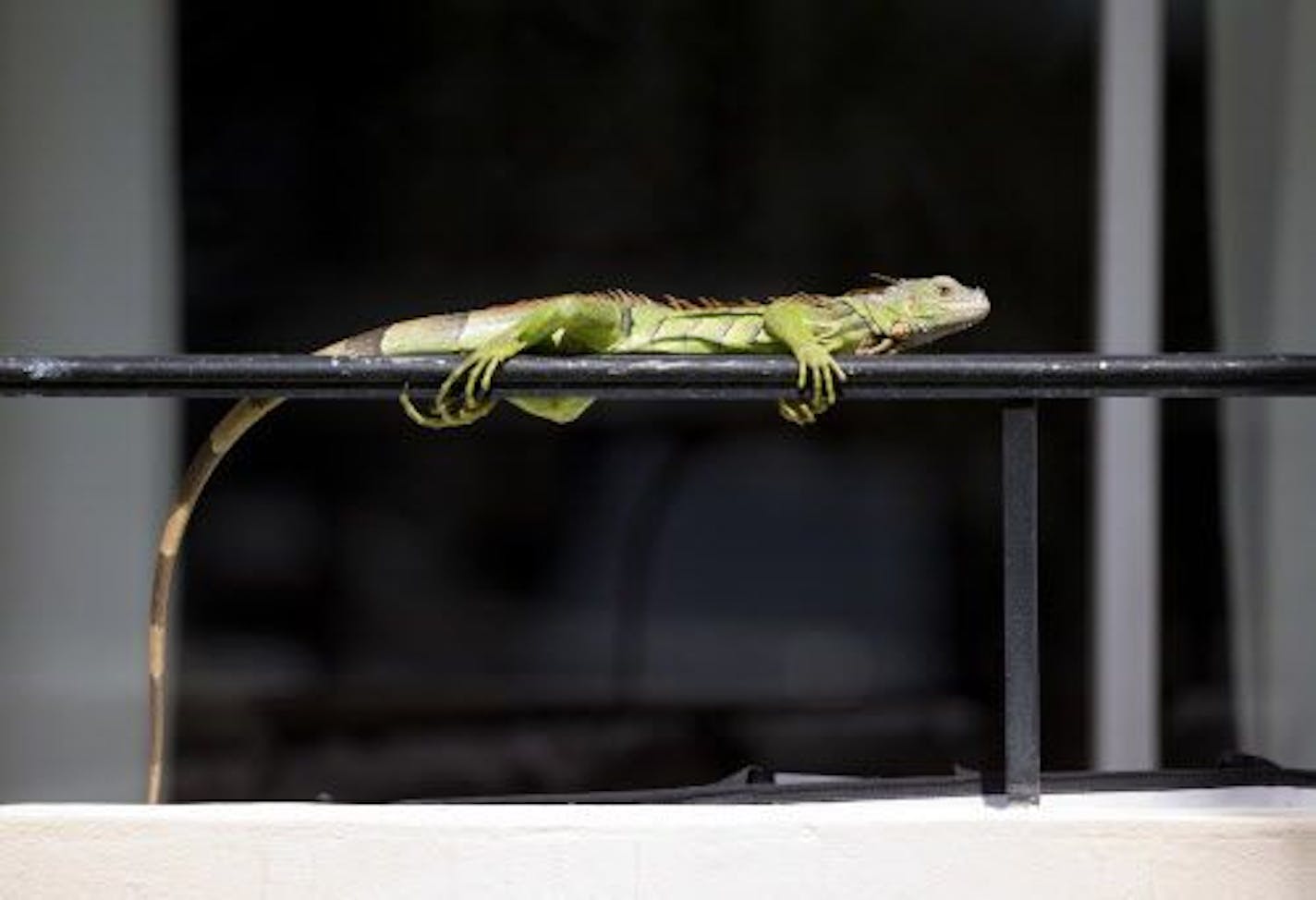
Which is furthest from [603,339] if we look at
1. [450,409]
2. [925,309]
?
[925,309]

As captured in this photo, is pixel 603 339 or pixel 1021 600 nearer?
pixel 1021 600

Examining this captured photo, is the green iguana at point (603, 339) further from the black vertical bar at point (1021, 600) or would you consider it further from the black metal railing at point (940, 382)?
the black vertical bar at point (1021, 600)

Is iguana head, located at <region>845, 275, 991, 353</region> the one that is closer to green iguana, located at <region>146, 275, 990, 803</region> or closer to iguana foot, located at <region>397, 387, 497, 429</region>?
green iguana, located at <region>146, 275, 990, 803</region>

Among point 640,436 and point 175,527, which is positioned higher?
point 640,436

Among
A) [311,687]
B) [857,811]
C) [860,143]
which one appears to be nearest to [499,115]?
[860,143]

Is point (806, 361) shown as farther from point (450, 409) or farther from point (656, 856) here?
point (656, 856)

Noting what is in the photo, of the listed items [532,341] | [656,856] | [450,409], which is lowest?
[656,856]

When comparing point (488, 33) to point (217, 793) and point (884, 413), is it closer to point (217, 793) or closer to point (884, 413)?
point (884, 413)
